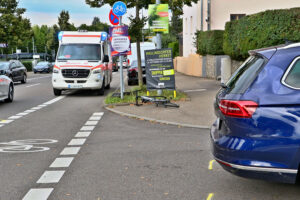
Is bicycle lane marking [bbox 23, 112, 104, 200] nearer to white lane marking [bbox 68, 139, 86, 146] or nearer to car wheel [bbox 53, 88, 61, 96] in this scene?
white lane marking [bbox 68, 139, 86, 146]

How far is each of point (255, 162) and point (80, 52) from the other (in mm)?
15530

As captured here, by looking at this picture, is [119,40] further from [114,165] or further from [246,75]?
[246,75]

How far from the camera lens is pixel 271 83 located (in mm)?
4402

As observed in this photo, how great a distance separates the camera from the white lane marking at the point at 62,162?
6609mm

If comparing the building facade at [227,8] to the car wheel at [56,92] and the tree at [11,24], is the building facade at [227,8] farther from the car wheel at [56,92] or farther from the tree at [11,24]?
the tree at [11,24]

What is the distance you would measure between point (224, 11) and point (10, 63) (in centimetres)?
1544

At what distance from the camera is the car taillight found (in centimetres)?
441

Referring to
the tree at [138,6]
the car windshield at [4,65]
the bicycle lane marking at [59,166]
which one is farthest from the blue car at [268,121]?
the car windshield at [4,65]

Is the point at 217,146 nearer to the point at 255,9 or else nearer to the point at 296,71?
the point at 296,71

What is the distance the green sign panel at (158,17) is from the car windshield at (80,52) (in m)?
3.41

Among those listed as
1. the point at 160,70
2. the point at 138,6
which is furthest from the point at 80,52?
the point at 160,70

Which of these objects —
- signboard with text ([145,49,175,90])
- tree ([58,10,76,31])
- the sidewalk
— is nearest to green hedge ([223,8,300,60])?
the sidewalk

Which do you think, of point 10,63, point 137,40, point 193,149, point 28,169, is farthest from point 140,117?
point 10,63

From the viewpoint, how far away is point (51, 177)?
591cm
